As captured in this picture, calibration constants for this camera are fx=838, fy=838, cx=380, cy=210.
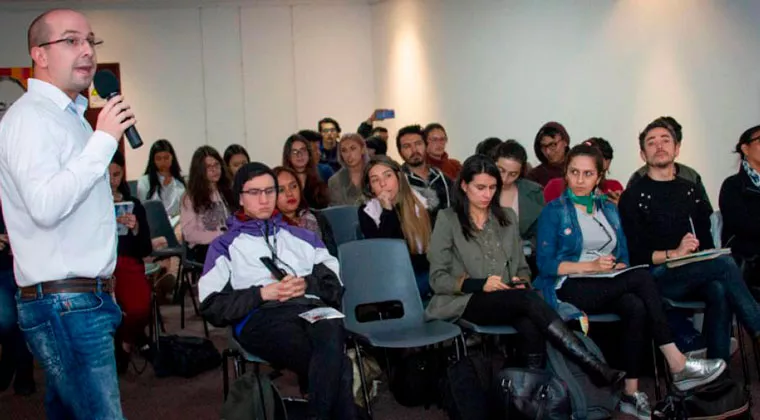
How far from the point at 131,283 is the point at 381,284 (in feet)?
4.93

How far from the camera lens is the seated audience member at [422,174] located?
527 centimetres

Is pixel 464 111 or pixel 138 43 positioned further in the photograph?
pixel 138 43

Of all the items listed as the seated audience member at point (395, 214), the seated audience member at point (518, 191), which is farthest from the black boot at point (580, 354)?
the seated audience member at point (518, 191)

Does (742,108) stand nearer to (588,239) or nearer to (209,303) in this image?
(588,239)

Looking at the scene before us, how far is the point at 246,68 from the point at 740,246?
298 inches

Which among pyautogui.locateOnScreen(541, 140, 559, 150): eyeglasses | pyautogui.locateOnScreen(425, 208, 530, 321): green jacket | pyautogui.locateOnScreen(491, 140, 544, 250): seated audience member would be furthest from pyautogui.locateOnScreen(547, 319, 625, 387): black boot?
pyautogui.locateOnScreen(541, 140, 559, 150): eyeglasses

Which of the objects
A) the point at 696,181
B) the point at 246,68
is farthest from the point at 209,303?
the point at 246,68

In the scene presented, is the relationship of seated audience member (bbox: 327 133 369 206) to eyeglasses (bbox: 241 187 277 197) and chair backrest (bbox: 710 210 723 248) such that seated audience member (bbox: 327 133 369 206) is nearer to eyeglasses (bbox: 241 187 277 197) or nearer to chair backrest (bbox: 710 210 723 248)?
eyeglasses (bbox: 241 187 277 197)

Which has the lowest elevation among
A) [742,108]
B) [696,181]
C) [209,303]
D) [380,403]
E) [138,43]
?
[380,403]

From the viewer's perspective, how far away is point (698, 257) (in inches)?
159

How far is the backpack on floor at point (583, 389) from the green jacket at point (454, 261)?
1.55ft

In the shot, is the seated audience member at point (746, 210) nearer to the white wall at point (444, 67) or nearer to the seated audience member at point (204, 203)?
the white wall at point (444, 67)

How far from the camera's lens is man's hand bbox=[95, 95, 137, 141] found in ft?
6.80

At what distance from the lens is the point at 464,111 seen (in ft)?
28.9
